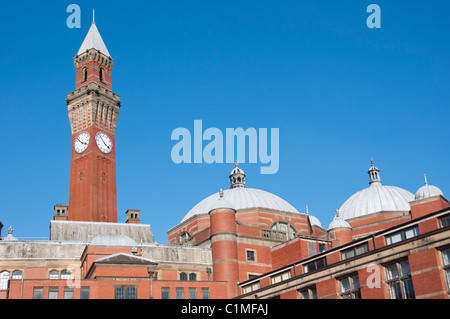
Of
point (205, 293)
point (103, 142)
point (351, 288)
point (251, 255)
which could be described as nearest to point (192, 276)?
point (251, 255)

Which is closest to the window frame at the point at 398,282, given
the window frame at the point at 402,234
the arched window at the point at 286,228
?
the window frame at the point at 402,234

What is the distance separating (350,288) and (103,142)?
5736cm

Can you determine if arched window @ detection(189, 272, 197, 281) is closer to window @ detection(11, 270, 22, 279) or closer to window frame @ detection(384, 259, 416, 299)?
window @ detection(11, 270, 22, 279)

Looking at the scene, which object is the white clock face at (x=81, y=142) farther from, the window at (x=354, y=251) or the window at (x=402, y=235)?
the window at (x=402, y=235)

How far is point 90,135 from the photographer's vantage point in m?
93.9

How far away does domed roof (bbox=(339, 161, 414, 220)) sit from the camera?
8450cm

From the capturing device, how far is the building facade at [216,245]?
147 feet

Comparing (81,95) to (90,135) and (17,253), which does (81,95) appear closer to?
(90,135)

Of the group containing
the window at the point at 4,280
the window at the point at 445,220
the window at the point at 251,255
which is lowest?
the window at the point at 445,220

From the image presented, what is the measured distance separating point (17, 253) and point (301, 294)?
32401 millimetres

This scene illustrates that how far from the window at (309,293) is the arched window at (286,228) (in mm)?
26673

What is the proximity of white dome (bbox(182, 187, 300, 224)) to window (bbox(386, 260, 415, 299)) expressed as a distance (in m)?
36.9
